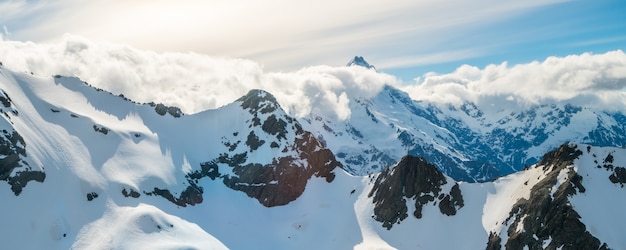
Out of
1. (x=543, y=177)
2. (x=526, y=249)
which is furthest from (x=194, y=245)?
(x=543, y=177)

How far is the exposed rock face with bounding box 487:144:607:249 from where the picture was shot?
15075 cm

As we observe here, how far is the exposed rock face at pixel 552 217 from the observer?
15075 cm

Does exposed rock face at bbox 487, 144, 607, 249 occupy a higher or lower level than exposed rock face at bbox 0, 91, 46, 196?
lower

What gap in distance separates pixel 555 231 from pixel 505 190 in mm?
43782

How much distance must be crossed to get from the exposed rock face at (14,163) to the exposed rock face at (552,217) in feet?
540

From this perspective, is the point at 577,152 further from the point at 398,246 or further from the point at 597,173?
the point at 398,246

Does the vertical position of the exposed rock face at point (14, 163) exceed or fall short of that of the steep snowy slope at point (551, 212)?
it exceeds it

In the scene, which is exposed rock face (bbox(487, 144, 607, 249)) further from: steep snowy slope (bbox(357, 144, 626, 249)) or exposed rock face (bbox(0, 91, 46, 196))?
exposed rock face (bbox(0, 91, 46, 196))

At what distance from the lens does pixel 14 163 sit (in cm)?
18688

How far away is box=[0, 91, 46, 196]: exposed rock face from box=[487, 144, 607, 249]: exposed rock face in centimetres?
16456

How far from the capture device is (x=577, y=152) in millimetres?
174375

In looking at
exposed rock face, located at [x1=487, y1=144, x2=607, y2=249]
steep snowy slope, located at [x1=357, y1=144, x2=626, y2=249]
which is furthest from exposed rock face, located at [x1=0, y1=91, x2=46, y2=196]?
exposed rock face, located at [x1=487, y1=144, x2=607, y2=249]

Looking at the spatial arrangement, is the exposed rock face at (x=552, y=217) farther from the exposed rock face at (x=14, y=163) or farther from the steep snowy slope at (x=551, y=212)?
the exposed rock face at (x=14, y=163)

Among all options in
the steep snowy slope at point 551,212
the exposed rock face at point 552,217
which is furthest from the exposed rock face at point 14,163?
the exposed rock face at point 552,217
